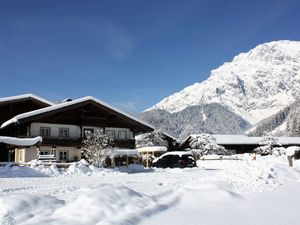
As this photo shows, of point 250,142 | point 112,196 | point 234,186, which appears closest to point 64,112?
point 234,186

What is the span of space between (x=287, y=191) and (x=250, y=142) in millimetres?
68900

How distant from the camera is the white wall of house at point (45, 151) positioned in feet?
122

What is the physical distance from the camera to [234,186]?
16.3 meters

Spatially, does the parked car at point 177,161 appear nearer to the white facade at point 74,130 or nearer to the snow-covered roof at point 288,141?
the white facade at point 74,130

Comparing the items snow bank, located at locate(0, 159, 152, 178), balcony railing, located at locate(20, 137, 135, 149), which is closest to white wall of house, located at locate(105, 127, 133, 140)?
balcony railing, located at locate(20, 137, 135, 149)

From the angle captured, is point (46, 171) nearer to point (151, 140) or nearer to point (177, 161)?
point (177, 161)

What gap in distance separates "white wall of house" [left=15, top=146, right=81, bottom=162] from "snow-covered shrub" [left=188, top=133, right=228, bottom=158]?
3013cm

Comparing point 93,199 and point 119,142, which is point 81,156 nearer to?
point 119,142

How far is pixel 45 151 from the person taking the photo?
132 feet

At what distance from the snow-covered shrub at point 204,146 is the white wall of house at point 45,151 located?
30.1 metres

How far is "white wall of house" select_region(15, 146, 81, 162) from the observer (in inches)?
1462

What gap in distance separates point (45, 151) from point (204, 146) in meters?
36.3

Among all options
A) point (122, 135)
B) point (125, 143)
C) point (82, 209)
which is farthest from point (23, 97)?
point (82, 209)

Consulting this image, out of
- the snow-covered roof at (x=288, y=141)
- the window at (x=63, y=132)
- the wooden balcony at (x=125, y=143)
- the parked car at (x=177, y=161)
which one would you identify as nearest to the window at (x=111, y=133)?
the wooden balcony at (x=125, y=143)
